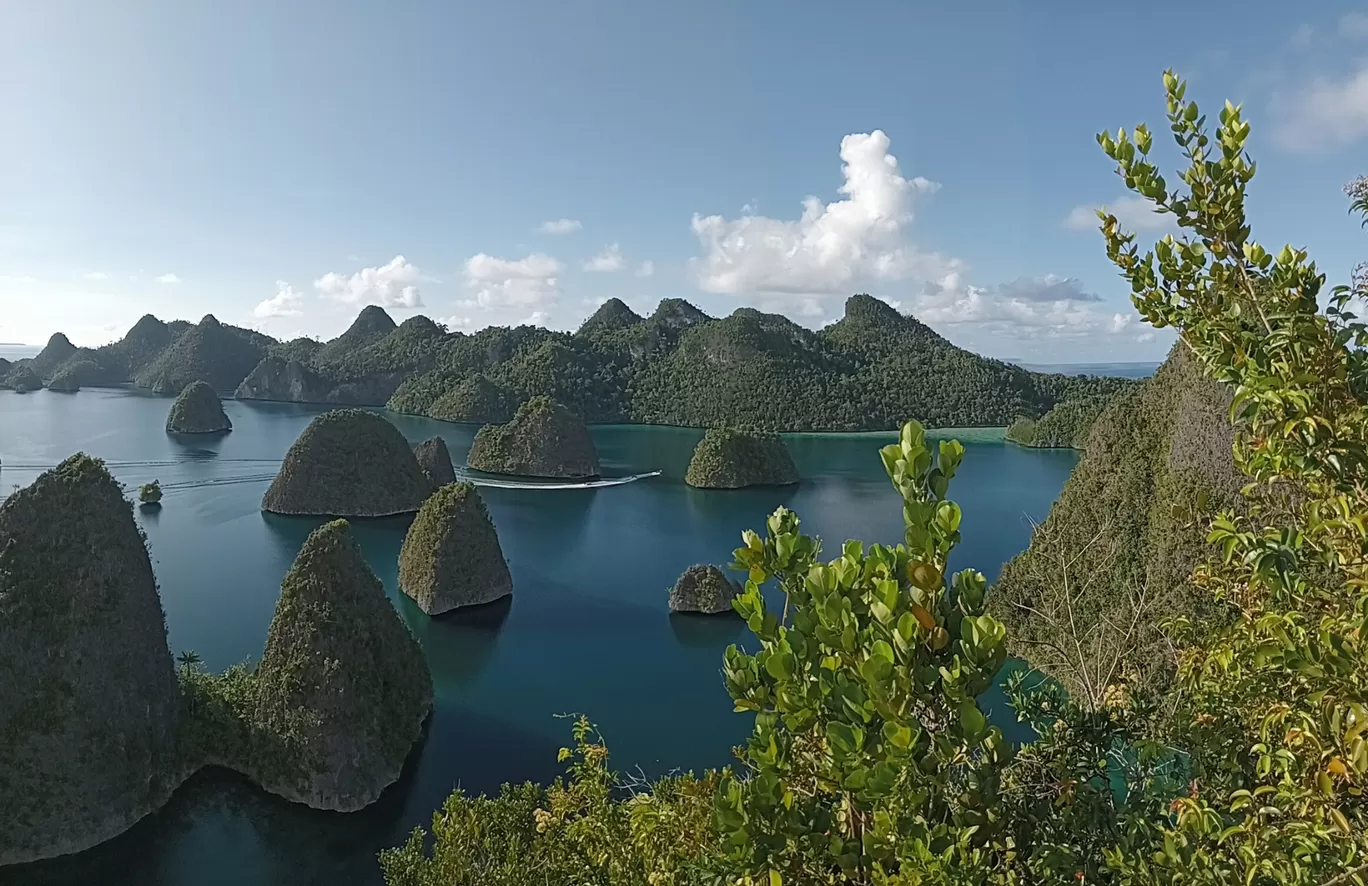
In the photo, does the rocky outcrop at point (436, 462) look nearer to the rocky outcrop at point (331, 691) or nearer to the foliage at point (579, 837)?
the rocky outcrop at point (331, 691)

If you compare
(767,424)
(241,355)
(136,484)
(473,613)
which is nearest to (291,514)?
(136,484)

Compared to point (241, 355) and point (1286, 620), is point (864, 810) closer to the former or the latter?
point (1286, 620)

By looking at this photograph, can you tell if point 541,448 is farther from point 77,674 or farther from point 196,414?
point 77,674

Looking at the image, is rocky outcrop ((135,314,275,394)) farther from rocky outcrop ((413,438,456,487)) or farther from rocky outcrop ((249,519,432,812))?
rocky outcrop ((249,519,432,812))

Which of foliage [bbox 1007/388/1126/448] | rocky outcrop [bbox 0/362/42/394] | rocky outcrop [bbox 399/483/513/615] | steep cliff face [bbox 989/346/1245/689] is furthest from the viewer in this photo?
rocky outcrop [bbox 0/362/42/394]

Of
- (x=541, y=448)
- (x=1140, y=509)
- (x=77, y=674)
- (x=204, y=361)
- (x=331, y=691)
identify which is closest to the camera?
(x=77, y=674)

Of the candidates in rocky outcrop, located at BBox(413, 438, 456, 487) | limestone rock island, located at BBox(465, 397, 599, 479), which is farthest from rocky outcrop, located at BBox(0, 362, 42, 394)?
rocky outcrop, located at BBox(413, 438, 456, 487)

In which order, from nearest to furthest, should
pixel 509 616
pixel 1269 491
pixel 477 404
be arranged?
pixel 1269 491, pixel 509 616, pixel 477 404

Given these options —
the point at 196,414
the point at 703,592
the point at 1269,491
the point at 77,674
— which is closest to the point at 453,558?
the point at 703,592
